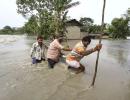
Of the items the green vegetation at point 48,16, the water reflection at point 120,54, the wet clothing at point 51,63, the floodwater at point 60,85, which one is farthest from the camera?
the green vegetation at point 48,16

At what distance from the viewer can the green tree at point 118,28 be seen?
61.7 meters

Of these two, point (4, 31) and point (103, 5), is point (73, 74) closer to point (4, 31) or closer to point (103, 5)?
point (103, 5)

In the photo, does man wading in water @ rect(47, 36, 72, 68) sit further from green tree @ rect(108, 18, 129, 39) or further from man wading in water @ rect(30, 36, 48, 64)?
green tree @ rect(108, 18, 129, 39)

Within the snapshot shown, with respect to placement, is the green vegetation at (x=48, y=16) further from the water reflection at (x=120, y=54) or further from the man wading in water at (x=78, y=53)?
the man wading in water at (x=78, y=53)

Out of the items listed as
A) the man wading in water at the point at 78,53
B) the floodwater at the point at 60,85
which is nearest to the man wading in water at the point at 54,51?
the floodwater at the point at 60,85

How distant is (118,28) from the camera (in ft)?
203

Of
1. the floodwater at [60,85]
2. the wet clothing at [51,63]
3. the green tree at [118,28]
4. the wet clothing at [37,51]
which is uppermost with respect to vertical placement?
the wet clothing at [37,51]

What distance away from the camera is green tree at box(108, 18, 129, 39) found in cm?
6169

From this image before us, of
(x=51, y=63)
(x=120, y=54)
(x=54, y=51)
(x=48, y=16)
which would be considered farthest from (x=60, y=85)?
(x=48, y=16)

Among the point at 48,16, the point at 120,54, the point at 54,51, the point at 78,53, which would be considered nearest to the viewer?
the point at 78,53

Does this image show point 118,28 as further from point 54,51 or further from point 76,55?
point 76,55

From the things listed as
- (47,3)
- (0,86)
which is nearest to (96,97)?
(0,86)

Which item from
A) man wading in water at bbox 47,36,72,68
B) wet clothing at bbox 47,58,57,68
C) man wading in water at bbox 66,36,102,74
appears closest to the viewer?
man wading in water at bbox 66,36,102,74

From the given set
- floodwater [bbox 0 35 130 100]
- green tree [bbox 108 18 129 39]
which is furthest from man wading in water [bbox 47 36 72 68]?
green tree [bbox 108 18 129 39]
